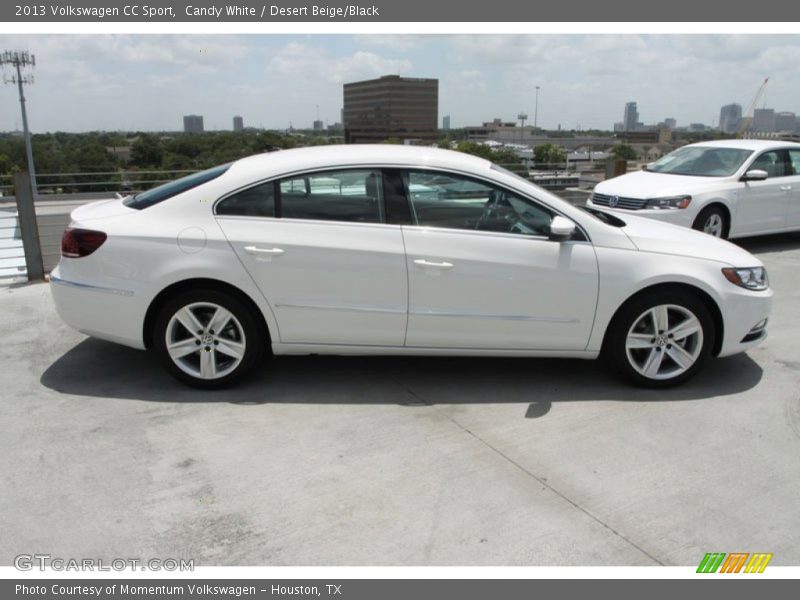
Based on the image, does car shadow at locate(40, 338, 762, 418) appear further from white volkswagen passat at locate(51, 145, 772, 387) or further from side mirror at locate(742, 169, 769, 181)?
side mirror at locate(742, 169, 769, 181)

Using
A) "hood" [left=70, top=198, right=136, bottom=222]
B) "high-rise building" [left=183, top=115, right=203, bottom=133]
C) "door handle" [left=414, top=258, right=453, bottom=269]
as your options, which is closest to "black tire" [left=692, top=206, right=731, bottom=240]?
"door handle" [left=414, top=258, right=453, bottom=269]

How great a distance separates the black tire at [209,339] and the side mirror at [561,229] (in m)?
2.01

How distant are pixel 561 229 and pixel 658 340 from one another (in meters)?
1.07

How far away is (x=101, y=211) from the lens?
15.5 feet

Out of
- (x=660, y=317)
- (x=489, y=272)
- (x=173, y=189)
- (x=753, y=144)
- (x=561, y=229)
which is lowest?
(x=660, y=317)

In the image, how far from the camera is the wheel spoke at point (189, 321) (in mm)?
4340

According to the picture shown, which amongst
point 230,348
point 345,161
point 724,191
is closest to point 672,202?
point 724,191

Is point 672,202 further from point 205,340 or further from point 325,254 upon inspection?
point 205,340

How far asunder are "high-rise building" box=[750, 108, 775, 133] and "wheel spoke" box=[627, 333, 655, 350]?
23.9 meters

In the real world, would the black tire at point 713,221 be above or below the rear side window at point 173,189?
below

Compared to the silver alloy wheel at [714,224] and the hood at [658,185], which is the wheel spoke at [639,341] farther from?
the silver alloy wheel at [714,224]

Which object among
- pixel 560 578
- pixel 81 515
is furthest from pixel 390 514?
pixel 81 515

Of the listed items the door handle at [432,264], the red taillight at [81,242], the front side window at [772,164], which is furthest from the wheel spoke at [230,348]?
the front side window at [772,164]

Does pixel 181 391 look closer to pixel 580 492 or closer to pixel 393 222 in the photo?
pixel 393 222
